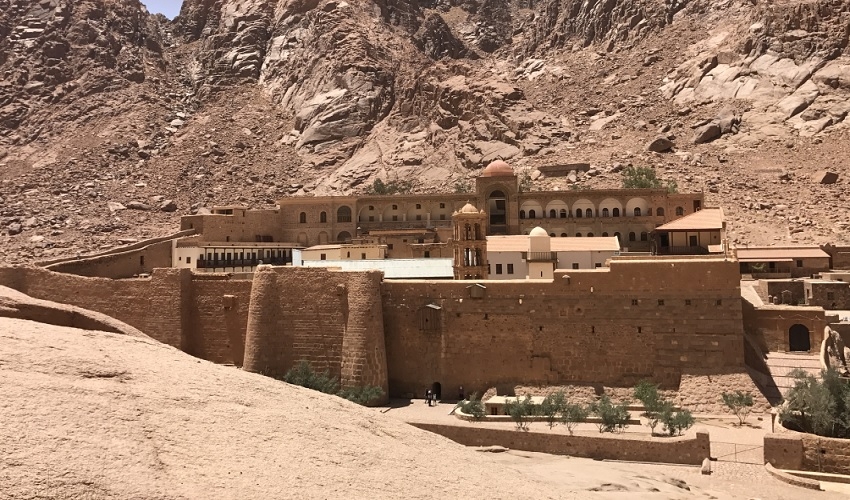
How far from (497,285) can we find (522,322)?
1305 millimetres

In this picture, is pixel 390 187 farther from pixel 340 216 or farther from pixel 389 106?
pixel 389 106

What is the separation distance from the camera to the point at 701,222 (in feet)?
105

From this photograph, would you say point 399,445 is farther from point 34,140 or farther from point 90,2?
point 90,2

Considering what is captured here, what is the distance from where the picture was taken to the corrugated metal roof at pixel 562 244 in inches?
1185

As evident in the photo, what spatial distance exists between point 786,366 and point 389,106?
5005cm

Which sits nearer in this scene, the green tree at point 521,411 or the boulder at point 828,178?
the green tree at point 521,411

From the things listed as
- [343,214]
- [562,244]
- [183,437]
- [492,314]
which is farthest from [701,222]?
[183,437]

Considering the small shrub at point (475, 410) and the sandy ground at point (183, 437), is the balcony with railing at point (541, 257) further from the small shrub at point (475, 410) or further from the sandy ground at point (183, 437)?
the sandy ground at point (183, 437)

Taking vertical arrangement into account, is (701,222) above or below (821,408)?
above

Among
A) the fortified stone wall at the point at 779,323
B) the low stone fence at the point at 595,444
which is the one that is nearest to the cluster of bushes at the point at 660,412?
the low stone fence at the point at 595,444

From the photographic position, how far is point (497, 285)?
853 inches

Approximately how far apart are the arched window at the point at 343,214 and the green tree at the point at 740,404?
2855 centimetres

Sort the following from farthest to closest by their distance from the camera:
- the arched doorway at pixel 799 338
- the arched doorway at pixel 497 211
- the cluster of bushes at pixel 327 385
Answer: the arched doorway at pixel 497 211, the arched doorway at pixel 799 338, the cluster of bushes at pixel 327 385

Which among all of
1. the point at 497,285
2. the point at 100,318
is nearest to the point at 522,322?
the point at 497,285
